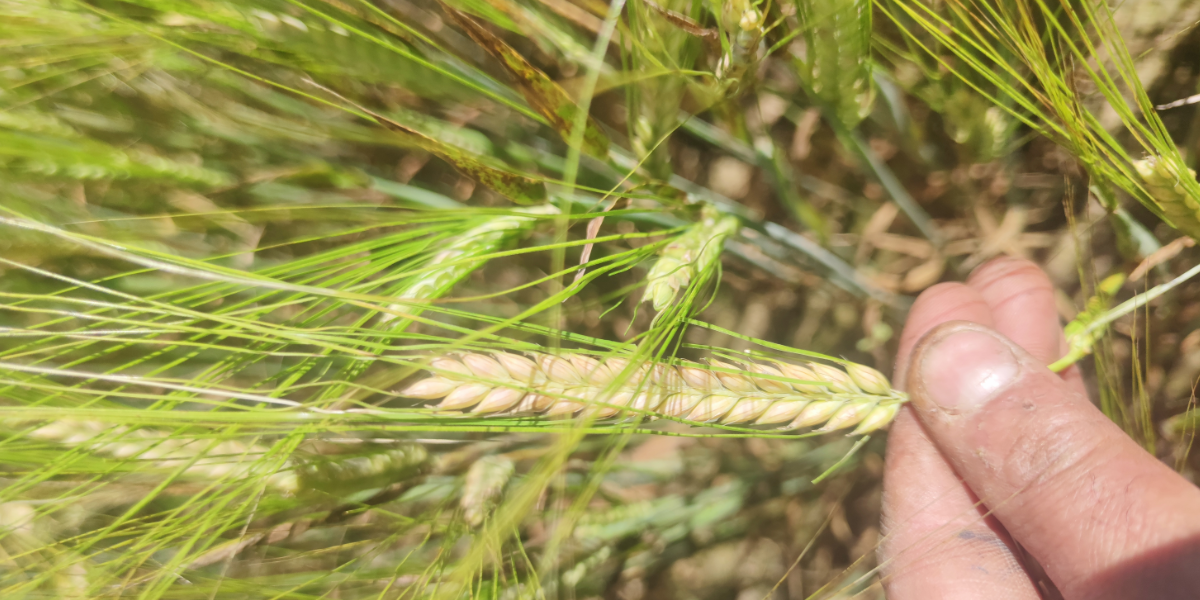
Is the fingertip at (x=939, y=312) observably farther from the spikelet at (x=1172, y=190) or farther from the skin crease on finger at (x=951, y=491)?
the spikelet at (x=1172, y=190)

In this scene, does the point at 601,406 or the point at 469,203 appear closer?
the point at 601,406

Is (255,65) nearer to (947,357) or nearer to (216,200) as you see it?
(216,200)

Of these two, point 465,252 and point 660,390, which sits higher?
point 465,252

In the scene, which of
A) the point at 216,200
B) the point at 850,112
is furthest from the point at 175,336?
the point at 850,112

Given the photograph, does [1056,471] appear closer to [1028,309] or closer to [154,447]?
[1028,309]

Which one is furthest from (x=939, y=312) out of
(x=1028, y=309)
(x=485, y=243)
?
(x=485, y=243)

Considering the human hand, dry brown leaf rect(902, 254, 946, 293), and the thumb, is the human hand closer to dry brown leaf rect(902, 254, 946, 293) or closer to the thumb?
the thumb

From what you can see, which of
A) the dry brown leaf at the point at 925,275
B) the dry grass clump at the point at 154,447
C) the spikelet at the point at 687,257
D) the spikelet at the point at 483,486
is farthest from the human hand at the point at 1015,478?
the dry grass clump at the point at 154,447
